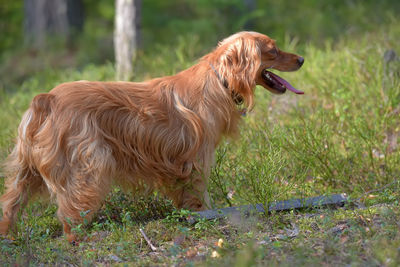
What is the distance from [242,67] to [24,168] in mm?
2058

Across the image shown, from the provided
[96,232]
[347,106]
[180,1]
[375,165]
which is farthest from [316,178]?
[180,1]

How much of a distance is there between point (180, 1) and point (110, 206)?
13.0 metres

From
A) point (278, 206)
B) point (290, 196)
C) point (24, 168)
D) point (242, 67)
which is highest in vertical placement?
point (242, 67)

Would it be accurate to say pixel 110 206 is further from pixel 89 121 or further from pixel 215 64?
pixel 215 64

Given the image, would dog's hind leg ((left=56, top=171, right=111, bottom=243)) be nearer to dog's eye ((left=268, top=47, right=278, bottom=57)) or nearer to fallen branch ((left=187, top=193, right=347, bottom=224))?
fallen branch ((left=187, top=193, right=347, bottom=224))

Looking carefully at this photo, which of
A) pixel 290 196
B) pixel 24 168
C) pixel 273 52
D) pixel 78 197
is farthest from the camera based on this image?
pixel 290 196

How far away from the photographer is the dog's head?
432 centimetres

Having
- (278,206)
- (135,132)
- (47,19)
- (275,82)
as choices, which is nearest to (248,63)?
(275,82)

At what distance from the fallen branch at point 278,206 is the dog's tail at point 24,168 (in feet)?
4.51

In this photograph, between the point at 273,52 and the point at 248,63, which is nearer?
the point at 248,63

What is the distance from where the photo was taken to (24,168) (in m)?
4.05

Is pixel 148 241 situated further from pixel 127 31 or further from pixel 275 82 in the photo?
pixel 127 31

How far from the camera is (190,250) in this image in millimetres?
3539

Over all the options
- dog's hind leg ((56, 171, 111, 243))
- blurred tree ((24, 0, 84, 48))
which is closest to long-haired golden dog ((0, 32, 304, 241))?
dog's hind leg ((56, 171, 111, 243))
